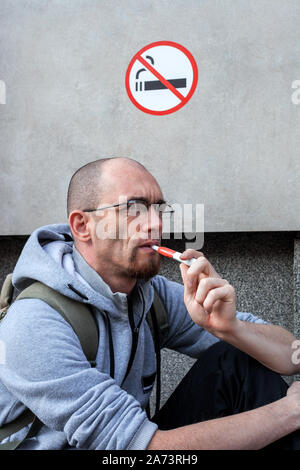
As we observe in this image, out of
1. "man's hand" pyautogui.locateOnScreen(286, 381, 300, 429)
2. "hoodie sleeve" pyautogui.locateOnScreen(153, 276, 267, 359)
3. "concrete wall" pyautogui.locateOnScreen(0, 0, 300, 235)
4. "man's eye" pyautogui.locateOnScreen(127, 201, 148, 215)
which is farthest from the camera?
"concrete wall" pyautogui.locateOnScreen(0, 0, 300, 235)

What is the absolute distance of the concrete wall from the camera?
2215 millimetres

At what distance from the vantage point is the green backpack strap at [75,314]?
1.29 m

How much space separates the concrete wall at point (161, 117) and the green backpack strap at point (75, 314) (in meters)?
1.06

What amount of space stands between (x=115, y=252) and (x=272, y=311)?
3.66ft

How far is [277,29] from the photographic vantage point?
2213mm

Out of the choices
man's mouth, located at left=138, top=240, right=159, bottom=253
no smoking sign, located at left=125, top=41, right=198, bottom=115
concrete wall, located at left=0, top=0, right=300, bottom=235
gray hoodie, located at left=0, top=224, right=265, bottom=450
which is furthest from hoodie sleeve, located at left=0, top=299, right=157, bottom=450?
no smoking sign, located at left=125, top=41, right=198, bottom=115

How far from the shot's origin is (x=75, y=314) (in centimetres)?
131

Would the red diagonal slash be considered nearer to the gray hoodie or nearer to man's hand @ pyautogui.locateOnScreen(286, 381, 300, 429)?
the gray hoodie

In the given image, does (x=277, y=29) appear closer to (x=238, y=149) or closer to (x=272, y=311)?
(x=238, y=149)

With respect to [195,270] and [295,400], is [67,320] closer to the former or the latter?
[195,270]

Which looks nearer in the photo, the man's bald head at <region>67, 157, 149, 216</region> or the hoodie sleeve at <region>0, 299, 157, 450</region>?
the hoodie sleeve at <region>0, 299, 157, 450</region>

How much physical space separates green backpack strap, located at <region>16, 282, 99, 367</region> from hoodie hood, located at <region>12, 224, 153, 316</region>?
20 millimetres
